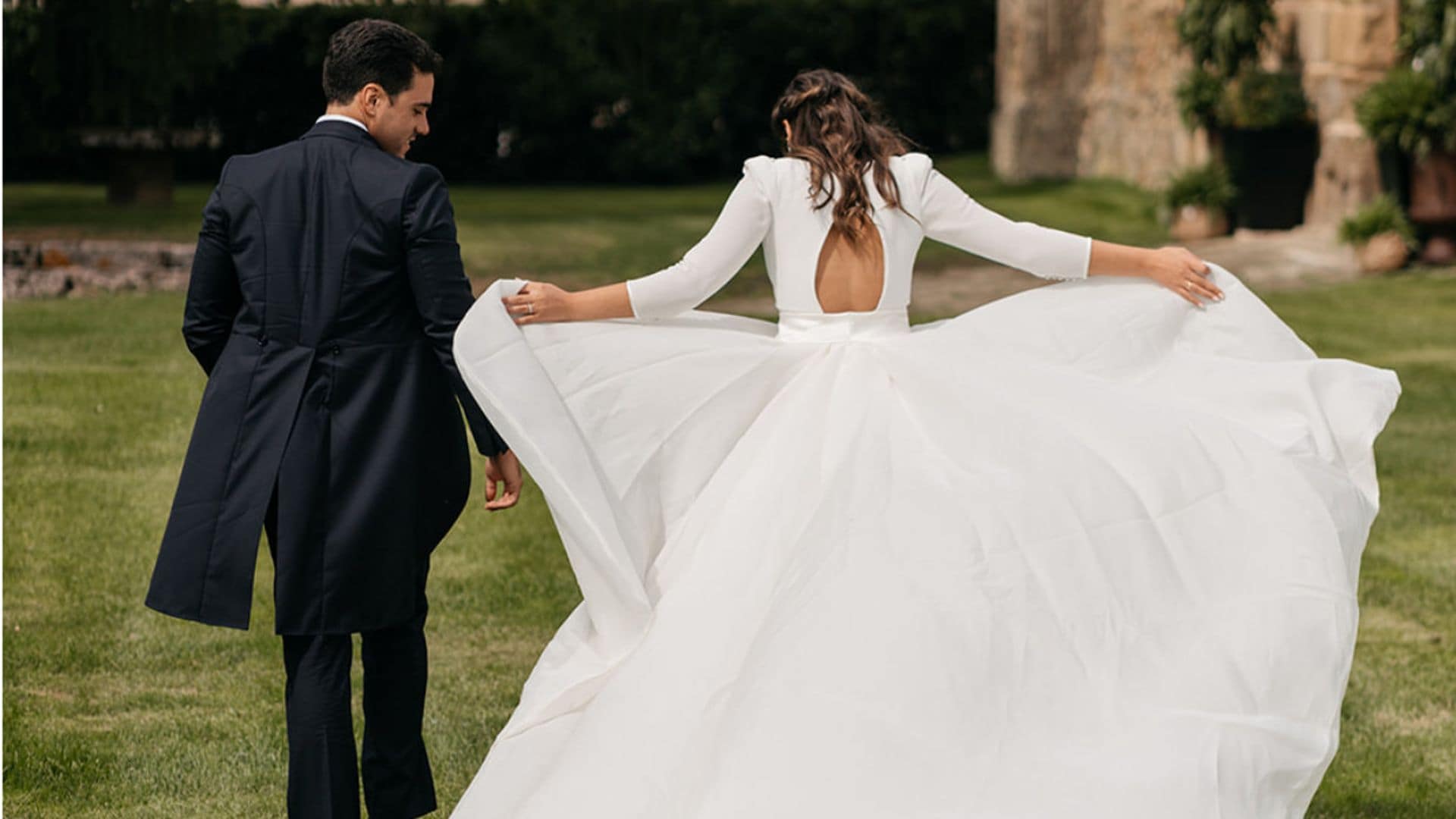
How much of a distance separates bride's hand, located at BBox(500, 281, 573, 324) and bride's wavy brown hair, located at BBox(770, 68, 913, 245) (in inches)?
24.8

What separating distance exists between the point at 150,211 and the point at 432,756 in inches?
546

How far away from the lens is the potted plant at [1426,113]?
564 inches

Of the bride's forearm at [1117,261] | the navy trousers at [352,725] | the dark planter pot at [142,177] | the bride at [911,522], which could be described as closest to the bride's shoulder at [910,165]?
the bride at [911,522]

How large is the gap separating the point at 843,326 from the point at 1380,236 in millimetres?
11743

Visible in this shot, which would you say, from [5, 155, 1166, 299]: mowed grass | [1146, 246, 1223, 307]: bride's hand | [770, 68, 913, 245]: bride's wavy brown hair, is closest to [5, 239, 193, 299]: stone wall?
[5, 155, 1166, 299]: mowed grass

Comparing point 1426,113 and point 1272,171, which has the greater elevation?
point 1426,113

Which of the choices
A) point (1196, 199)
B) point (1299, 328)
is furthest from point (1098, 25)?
point (1299, 328)

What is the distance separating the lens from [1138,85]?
20812mm

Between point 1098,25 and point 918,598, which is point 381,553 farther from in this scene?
point 1098,25

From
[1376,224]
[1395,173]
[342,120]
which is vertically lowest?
[1376,224]

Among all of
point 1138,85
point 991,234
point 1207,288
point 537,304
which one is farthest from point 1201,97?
point 537,304

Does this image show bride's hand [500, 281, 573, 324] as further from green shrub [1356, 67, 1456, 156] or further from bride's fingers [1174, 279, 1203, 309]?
green shrub [1356, 67, 1456, 156]

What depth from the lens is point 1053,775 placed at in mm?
3504

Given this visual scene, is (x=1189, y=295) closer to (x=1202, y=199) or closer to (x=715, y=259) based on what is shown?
(x=715, y=259)
